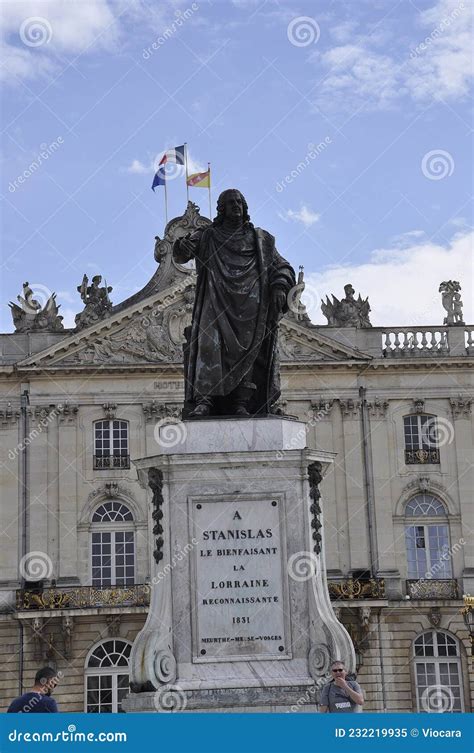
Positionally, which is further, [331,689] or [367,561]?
[367,561]

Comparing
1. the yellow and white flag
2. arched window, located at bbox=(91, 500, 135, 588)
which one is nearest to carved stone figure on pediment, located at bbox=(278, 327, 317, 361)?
the yellow and white flag

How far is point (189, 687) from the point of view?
374 inches

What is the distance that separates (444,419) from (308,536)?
2857 centimetres

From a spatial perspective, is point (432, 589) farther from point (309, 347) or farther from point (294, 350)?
point (294, 350)

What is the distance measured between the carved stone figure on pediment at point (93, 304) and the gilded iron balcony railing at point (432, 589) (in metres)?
11.0

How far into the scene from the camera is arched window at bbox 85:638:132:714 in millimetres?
34844

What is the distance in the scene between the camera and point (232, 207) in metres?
10.9

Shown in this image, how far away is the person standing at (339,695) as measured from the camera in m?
9.04

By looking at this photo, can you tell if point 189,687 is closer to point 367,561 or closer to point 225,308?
point 225,308

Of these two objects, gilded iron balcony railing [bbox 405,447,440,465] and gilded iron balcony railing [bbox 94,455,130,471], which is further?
gilded iron balcony railing [bbox 405,447,440,465]

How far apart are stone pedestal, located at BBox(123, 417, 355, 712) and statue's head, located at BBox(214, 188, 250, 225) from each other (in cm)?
173

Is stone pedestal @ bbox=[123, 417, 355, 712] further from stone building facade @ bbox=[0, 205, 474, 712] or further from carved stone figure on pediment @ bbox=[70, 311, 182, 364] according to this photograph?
carved stone figure on pediment @ bbox=[70, 311, 182, 364]
